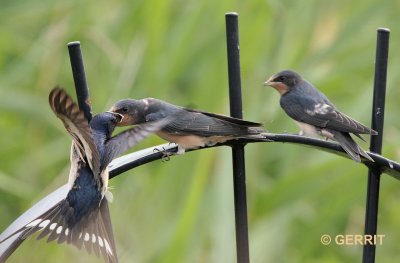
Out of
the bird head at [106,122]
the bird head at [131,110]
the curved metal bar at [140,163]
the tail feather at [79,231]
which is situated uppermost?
the bird head at [131,110]

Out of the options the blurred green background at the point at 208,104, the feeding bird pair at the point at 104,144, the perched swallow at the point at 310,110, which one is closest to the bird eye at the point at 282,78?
the perched swallow at the point at 310,110

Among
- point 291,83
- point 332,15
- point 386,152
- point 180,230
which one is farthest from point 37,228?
point 332,15

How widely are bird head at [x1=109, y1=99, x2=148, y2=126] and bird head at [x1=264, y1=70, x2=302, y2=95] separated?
642 millimetres

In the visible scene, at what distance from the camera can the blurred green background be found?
2918 millimetres

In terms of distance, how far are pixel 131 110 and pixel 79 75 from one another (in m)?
0.20

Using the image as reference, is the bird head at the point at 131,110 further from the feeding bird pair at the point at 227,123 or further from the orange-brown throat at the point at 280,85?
the orange-brown throat at the point at 280,85

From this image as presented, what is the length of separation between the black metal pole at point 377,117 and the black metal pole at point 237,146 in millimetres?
273

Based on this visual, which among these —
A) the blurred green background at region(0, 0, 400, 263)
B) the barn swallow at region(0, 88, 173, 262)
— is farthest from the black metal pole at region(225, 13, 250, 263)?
the blurred green background at region(0, 0, 400, 263)

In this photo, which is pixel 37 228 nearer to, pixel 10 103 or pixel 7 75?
pixel 10 103

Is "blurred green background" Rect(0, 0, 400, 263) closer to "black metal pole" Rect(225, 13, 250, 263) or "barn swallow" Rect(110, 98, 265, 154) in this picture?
"barn swallow" Rect(110, 98, 265, 154)

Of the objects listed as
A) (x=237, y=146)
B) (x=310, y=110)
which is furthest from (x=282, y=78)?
(x=237, y=146)

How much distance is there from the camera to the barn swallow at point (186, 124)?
216 centimetres

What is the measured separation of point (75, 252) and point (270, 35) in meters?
1.23

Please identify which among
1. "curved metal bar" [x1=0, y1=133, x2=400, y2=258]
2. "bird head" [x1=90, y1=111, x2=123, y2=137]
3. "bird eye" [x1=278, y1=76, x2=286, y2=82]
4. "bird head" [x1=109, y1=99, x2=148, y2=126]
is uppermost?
"bird eye" [x1=278, y1=76, x2=286, y2=82]
